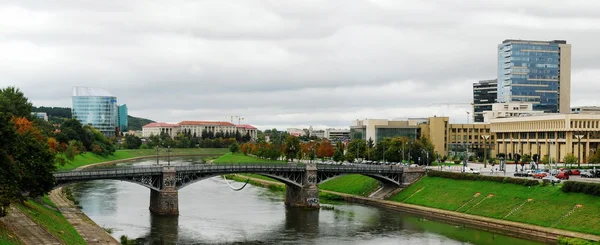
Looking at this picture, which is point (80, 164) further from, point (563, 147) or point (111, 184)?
point (563, 147)

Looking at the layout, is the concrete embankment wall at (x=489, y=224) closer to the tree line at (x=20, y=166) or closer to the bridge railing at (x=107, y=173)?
the bridge railing at (x=107, y=173)

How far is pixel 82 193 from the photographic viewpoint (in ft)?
396

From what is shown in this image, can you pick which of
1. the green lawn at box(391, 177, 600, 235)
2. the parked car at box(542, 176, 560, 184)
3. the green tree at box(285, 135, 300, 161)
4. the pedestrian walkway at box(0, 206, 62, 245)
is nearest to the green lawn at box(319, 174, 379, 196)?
the green lawn at box(391, 177, 600, 235)

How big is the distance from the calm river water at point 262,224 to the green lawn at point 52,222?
26.2ft

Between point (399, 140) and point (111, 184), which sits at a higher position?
point (399, 140)

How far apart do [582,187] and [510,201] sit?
9882 millimetres

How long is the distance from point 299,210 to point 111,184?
190ft

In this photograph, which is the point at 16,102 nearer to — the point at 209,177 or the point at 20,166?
the point at 209,177

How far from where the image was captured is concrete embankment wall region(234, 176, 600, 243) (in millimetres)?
74312

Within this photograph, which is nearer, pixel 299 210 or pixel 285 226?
pixel 285 226

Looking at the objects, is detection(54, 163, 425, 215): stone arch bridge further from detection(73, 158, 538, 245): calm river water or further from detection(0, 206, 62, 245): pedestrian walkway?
detection(0, 206, 62, 245): pedestrian walkway

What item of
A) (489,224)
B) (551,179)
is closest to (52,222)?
(489,224)

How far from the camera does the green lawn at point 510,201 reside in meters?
77.0

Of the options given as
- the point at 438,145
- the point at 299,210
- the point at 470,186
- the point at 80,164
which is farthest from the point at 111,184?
the point at 438,145
